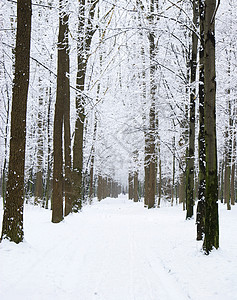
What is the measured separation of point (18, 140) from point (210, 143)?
4204 millimetres

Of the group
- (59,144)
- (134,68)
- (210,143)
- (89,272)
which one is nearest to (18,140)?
(89,272)

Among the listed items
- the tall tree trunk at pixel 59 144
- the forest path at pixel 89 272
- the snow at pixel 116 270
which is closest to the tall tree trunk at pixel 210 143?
the snow at pixel 116 270

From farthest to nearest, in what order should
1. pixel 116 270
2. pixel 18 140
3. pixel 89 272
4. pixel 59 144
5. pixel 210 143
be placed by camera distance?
pixel 59 144, pixel 18 140, pixel 210 143, pixel 116 270, pixel 89 272

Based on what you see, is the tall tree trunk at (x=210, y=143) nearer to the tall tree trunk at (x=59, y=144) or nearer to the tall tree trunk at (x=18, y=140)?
the tall tree trunk at (x=18, y=140)

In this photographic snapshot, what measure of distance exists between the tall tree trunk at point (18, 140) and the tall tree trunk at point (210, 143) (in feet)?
13.3

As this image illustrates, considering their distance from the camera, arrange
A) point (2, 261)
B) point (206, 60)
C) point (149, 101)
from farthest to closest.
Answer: point (149, 101)
point (206, 60)
point (2, 261)

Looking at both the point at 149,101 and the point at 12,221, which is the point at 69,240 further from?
the point at 149,101

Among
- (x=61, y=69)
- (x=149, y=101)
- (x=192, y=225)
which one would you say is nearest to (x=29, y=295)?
(x=192, y=225)

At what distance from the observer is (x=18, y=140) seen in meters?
6.59

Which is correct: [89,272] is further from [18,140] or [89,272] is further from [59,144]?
[59,144]

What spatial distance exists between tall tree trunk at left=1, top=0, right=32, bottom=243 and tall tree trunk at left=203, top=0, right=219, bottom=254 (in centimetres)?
406

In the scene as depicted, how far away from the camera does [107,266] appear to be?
5.48 metres

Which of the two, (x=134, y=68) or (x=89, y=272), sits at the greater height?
(x=134, y=68)

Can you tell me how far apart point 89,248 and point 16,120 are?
3.49 metres
